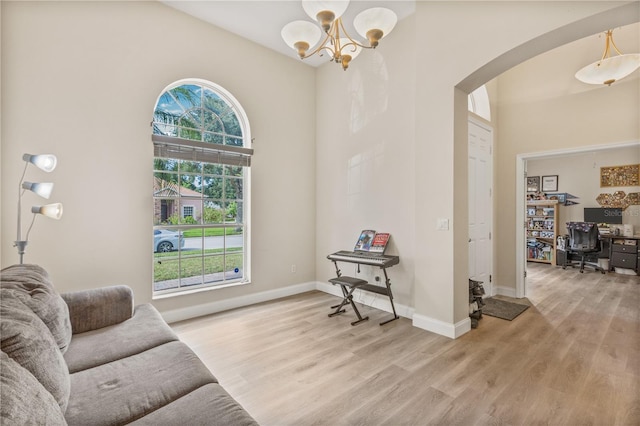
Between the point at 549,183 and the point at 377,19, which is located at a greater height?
the point at 377,19

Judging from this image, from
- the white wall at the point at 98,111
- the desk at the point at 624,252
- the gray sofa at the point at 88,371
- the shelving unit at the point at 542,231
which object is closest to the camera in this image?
the gray sofa at the point at 88,371

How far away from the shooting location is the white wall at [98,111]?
8.65 feet

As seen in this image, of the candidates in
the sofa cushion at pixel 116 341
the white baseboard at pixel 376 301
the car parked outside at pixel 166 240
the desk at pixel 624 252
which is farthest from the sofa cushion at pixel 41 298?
the desk at pixel 624 252

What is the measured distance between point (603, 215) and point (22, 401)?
32.0 ft

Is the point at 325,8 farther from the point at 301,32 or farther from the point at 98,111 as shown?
the point at 98,111

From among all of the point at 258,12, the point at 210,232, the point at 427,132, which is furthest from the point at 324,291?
the point at 258,12

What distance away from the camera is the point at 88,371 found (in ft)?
5.14

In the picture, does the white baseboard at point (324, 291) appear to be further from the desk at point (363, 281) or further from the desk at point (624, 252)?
the desk at point (624, 252)

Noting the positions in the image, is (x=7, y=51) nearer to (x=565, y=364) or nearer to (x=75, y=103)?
(x=75, y=103)

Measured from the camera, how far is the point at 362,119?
4172mm

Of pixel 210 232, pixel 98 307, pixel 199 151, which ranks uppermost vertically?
pixel 199 151

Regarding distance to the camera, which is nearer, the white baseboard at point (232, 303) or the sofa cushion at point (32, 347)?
the sofa cushion at point (32, 347)

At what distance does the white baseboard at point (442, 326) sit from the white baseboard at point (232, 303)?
1.93m

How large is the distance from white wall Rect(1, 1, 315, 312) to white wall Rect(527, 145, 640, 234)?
24.9ft
